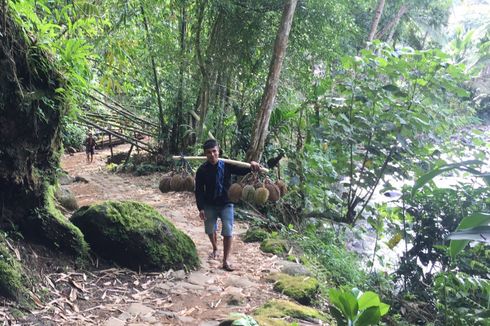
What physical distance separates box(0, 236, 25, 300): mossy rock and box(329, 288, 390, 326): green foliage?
2.15 metres

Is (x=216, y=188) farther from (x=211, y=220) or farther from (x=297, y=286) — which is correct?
(x=297, y=286)

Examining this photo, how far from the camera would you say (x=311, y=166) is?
6.57m

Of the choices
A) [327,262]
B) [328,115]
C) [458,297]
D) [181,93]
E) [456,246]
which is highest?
[181,93]

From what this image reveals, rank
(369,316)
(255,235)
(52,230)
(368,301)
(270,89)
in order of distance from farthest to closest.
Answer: (255,235)
(270,89)
(52,230)
(368,301)
(369,316)

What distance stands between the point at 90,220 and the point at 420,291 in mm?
4683

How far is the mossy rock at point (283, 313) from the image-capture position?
134 inches

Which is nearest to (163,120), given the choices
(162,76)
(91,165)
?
(162,76)

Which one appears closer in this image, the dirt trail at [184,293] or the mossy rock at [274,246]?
the dirt trail at [184,293]

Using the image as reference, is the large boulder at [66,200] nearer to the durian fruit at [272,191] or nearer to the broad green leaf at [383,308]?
the durian fruit at [272,191]

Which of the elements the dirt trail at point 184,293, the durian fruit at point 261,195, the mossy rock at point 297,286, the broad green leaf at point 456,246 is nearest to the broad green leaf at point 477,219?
the broad green leaf at point 456,246

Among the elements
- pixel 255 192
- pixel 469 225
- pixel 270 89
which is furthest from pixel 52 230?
pixel 469 225

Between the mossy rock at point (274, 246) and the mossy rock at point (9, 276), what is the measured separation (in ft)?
10.2

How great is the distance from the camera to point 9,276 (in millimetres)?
3057

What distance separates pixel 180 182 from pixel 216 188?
1.29 ft
